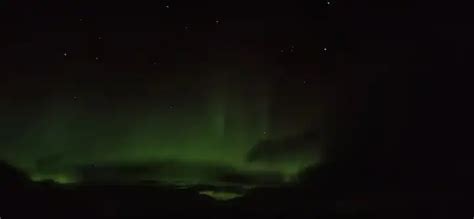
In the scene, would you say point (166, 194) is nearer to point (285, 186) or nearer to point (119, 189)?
point (119, 189)

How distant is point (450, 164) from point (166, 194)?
4.98 feet

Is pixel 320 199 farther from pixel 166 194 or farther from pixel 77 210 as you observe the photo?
pixel 77 210

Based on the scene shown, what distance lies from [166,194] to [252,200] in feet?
1.49

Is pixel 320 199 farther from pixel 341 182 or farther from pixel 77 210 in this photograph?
pixel 77 210

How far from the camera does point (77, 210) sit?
16.4ft

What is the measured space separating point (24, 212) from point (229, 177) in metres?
1.08

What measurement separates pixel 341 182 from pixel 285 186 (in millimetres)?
310

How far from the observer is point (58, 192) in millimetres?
4992

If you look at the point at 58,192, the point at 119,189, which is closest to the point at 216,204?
the point at 119,189

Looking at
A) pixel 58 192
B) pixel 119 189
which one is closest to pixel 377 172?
pixel 119 189

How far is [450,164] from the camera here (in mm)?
5094

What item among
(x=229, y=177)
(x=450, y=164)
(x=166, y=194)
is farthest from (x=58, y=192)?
(x=450, y=164)

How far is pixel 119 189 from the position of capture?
501 centimetres

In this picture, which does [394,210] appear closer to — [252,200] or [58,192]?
[252,200]
